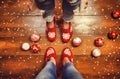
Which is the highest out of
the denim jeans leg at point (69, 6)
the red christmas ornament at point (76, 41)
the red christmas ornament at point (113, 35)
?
the denim jeans leg at point (69, 6)

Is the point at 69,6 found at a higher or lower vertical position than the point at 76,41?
higher

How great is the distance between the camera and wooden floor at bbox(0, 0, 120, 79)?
4.74ft

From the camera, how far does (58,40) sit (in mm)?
1483

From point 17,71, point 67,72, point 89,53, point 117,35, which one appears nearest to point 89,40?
point 89,53

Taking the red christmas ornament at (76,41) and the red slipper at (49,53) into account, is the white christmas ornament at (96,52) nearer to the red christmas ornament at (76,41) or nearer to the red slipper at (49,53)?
the red christmas ornament at (76,41)

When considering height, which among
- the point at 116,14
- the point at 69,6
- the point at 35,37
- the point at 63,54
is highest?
the point at 69,6

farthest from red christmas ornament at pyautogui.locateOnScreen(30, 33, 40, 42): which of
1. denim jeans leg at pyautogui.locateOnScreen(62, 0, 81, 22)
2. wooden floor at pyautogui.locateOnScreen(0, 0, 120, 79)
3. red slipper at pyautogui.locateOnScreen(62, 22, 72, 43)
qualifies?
denim jeans leg at pyautogui.locateOnScreen(62, 0, 81, 22)

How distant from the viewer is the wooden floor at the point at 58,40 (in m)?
1.44

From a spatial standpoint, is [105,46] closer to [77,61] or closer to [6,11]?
[77,61]

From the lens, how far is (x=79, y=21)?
4.98ft

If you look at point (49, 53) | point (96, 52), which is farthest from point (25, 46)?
point (96, 52)

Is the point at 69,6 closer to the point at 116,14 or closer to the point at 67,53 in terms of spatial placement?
the point at 67,53

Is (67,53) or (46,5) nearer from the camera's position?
(46,5)

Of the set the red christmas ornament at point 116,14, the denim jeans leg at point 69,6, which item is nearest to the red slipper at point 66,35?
the denim jeans leg at point 69,6
